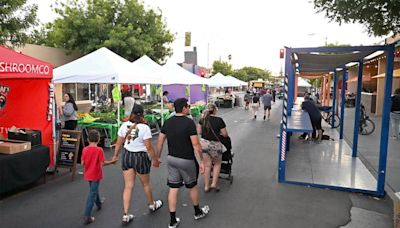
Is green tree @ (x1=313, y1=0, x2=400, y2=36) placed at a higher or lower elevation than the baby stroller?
higher

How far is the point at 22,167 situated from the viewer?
5441 mm

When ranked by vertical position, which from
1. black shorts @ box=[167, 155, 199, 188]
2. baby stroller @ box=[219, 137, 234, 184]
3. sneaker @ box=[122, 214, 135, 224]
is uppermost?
black shorts @ box=[167, 155, 199, 188]

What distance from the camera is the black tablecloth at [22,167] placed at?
5.11 m

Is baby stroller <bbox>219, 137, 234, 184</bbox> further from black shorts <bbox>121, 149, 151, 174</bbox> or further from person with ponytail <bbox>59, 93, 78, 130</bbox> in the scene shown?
person with ponytail <bbox>59, 93, 78, 130</bbox>

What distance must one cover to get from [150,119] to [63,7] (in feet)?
39.3

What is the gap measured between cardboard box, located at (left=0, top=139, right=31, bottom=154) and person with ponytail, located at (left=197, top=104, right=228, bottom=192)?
3.06 metres

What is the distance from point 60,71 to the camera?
31.2ft

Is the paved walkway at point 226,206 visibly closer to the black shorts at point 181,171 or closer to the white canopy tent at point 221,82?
the black shorts at point 181,171

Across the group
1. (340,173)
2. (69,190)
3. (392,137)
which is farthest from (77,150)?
(392,137)

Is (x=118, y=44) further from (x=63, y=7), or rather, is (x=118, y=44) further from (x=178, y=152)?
(x=178, y=152)

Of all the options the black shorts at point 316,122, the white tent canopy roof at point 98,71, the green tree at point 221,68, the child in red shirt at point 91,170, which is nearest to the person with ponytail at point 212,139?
the child in red shirt at point 91,170

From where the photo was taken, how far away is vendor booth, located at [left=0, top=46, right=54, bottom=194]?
17.2 feet

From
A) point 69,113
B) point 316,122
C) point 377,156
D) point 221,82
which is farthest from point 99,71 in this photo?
point 221,82

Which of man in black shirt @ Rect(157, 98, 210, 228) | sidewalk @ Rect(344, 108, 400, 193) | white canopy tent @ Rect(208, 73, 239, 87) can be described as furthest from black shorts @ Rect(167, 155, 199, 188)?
white canopy tent @ Rect(208, 73, 239, 87)
